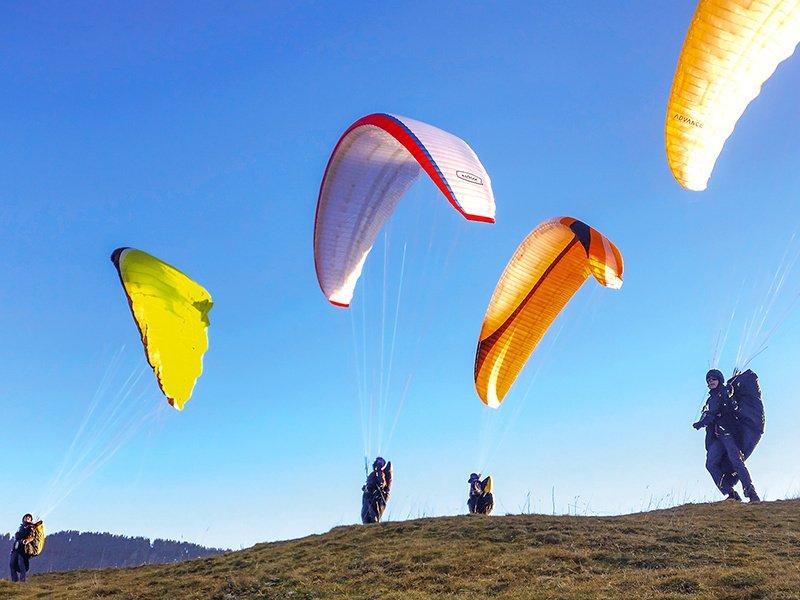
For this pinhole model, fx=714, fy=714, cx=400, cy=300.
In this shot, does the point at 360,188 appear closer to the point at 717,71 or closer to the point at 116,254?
the point at 116,254

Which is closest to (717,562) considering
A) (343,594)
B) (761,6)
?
(343,594)

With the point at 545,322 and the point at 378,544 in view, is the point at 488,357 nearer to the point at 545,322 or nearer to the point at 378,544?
the point at 545,322

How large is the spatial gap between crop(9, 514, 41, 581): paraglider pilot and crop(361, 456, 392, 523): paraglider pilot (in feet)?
25.1

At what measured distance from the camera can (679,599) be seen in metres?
8.60

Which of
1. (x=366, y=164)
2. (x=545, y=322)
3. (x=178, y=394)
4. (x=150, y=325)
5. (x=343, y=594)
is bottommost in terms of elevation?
(x=343, y=594)

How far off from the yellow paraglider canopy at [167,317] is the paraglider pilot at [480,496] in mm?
7722

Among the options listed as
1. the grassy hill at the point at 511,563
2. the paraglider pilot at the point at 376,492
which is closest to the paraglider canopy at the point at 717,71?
the grassy hill at the point at 511,563

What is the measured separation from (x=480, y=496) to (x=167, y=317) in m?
9.16

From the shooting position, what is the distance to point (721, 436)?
16734 millimetres

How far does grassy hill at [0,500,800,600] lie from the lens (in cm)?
960

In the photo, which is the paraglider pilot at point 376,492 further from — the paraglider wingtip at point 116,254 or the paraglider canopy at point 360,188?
the paraglider wingtip at point 116,254

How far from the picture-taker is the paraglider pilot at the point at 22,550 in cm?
1612

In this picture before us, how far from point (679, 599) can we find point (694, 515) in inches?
246

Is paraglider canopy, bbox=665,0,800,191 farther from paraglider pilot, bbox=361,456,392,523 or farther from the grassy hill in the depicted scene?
paraglider pilot, bbox=361,456,392,523
